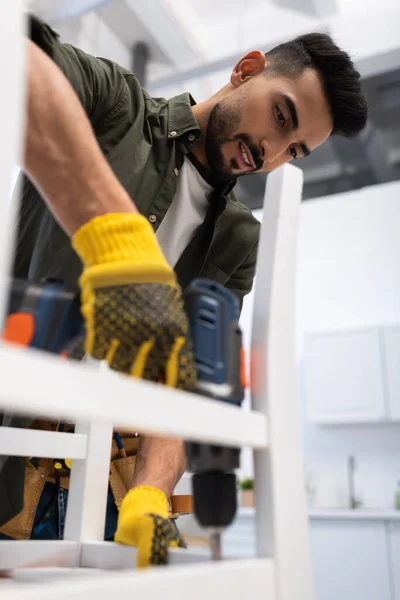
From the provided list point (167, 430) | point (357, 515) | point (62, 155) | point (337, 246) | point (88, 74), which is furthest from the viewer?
point (337, 246)

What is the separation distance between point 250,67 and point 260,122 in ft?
0.71

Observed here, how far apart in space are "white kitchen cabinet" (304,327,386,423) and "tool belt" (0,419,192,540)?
128 inches

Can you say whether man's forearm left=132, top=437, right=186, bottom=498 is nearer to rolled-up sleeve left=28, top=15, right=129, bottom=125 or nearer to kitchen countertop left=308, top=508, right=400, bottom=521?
rolled-up sleeve left=28, top=15, right=129, bottom=125

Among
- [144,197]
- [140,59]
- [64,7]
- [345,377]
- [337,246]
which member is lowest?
[144,197]

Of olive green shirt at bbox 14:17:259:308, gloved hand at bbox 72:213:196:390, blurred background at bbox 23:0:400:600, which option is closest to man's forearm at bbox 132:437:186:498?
olive green shirt at bbox 14:17:259:308

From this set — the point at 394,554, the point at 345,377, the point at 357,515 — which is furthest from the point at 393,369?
the point at 394,554

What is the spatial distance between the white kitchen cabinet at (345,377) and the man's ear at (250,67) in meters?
3.15

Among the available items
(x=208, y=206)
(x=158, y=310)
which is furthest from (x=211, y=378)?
(x=208, y=206)

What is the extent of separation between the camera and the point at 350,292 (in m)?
4.84

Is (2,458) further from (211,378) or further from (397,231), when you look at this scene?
(397,231)

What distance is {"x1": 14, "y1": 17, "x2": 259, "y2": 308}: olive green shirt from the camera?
3.38 ft

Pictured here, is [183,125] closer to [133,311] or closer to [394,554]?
[133,311]

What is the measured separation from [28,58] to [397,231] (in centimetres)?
464

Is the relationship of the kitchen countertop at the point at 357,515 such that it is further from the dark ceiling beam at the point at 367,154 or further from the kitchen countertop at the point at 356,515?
the dark ceiling beam at the point at 367,154
